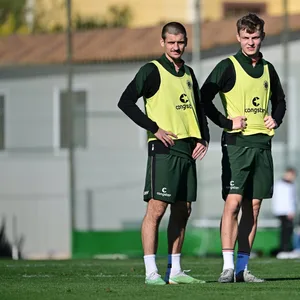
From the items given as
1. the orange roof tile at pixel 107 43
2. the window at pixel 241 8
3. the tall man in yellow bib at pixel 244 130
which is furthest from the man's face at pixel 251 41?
the window at pixel 241 8

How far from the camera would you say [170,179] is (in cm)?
916

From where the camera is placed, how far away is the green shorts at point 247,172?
30.9 ft

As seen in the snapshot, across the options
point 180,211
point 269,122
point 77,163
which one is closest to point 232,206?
point 180,211

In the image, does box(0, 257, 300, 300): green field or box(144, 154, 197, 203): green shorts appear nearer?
box(0, 257, 300, 300): green field

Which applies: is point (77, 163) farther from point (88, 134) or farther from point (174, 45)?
point (174, 45)

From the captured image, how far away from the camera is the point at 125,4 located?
23.9m

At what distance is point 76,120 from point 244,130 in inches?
472

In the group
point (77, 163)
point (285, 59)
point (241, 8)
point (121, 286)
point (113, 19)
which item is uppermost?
point (241, 8)

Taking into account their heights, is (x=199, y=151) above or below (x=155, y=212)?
above

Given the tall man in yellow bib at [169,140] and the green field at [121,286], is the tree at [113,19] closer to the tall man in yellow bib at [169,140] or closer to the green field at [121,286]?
the green field at [121,286]

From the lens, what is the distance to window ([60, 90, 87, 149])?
2128 centimetres

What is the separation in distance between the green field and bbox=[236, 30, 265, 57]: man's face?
5.76ft

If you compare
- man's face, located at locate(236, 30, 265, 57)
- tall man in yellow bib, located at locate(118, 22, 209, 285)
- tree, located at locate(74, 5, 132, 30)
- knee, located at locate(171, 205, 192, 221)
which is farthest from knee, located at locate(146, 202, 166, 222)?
tree, located at locate(74, 5, 132, 30)

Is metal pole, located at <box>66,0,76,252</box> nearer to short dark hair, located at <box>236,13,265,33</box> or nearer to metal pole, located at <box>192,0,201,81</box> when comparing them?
metal pole, located at <box>192,0,201,81</box>
